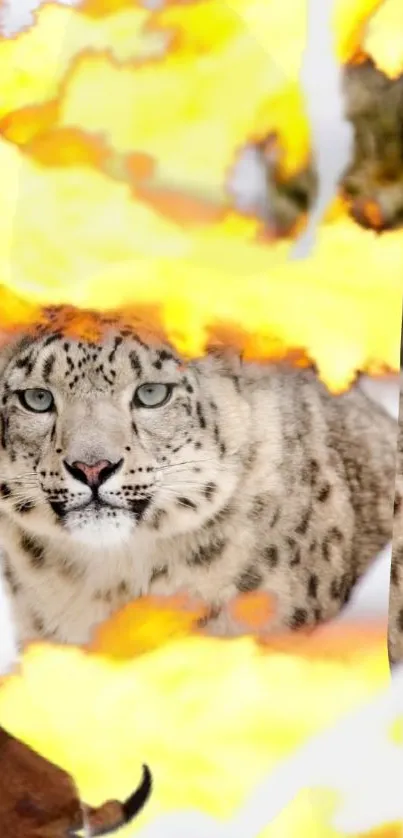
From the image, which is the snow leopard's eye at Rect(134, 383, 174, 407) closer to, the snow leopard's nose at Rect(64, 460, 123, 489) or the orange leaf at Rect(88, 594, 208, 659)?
the snow leopard's nose at Rect(64, 460, 123, 489)

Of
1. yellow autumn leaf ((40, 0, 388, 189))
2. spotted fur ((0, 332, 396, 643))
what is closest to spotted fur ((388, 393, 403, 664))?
spotted fur ((0, 332, 396, 643))

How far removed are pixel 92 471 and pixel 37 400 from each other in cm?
13

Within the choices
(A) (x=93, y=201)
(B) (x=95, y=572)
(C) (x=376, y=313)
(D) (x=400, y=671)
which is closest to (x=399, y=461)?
(C) (x=376, y=313)

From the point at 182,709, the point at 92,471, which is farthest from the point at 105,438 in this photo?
the point at 182,709

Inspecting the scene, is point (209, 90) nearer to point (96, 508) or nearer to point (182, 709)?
point (96, 508)

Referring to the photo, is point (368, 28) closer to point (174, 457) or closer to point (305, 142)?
point (305, 142)

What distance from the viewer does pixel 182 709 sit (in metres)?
1.13

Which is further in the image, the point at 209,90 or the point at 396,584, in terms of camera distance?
the point at 396,584

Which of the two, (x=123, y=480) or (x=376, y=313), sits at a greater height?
(x=376, y=313)

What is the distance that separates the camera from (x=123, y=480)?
1060 mm

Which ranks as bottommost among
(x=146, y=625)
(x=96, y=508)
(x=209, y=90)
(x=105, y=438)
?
(x=146, y=625)

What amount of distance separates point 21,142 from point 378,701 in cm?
99

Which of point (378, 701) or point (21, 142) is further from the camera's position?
point (378, 701)

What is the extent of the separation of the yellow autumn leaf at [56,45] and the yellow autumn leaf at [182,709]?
0.76 meters
